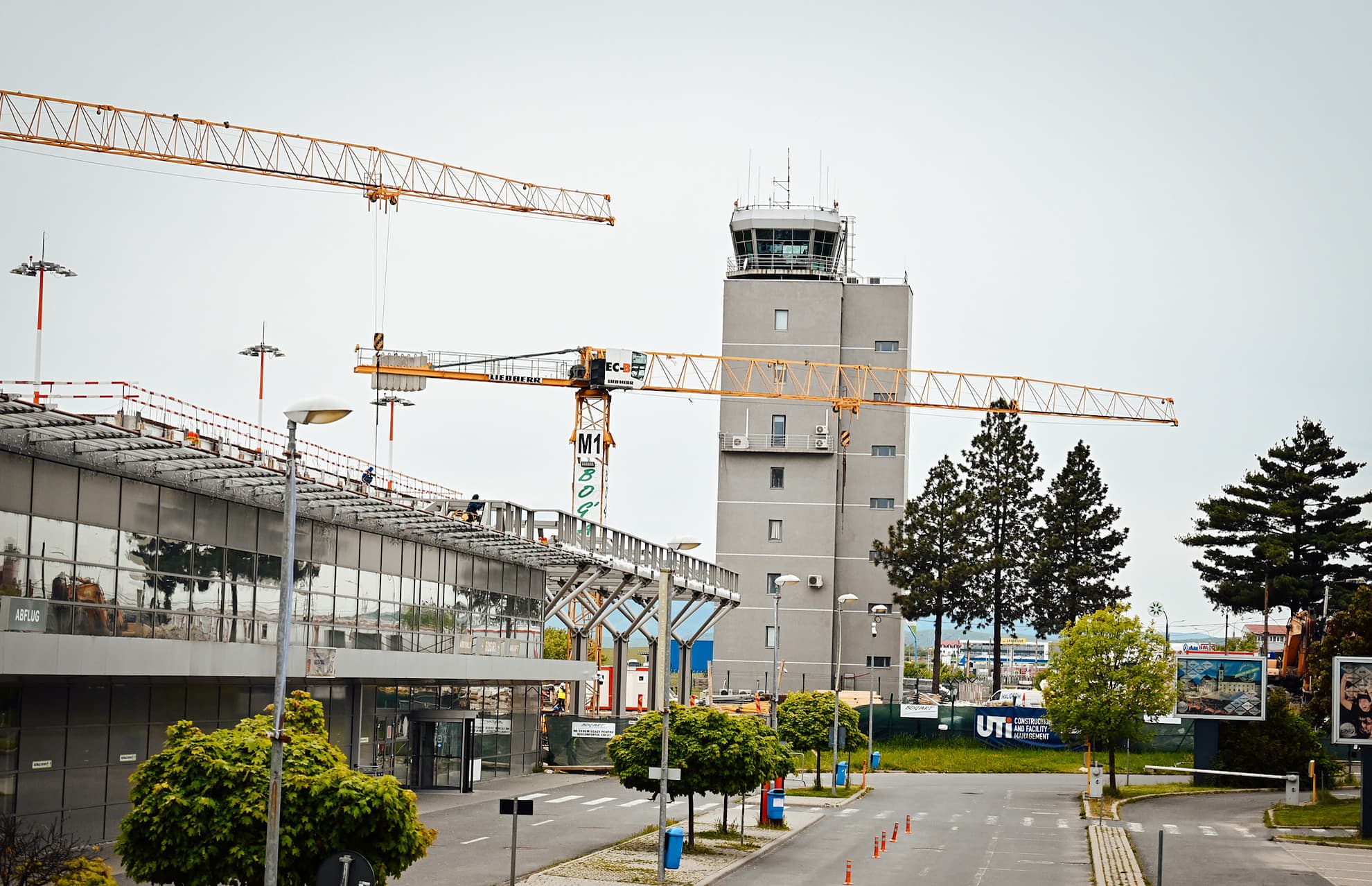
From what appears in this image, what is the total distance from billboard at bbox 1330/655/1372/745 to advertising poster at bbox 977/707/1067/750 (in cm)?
3400

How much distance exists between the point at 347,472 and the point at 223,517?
4748 millimetres

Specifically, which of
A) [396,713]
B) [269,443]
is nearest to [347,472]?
[269,443]

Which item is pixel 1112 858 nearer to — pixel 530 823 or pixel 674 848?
pixel 674 848

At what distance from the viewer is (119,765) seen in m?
35.0

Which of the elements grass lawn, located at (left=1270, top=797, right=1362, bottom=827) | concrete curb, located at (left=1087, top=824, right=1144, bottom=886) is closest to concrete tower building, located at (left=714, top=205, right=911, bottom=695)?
grass lawn, located at (left=1270, top=797, right=1362, bottom=827)

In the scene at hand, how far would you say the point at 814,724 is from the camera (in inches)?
2261

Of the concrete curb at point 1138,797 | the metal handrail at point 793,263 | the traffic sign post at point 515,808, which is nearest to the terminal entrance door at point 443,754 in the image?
the concrete curb at point 1138,797

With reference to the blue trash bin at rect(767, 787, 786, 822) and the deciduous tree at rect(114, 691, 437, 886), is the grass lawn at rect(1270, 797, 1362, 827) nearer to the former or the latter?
the blue trash bin at rect(767, 787, 786, 822)

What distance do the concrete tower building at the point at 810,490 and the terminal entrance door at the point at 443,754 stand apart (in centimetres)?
5135

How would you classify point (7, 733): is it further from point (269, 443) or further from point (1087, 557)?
point (1087, 557)

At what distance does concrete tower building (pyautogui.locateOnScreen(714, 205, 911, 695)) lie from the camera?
107 meters

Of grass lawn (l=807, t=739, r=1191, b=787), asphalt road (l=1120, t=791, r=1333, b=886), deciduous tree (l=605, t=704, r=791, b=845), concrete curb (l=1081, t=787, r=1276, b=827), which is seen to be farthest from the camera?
grass lawn (l=807, t=739, r=1191, b=787)

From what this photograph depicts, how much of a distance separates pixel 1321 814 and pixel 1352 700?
298 inches

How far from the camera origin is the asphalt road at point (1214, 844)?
1458 inches
